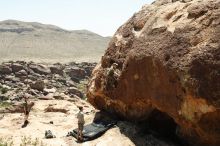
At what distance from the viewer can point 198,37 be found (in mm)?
13633

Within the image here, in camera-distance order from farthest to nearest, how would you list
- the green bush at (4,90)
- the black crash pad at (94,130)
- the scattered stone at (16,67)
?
the scattered stone at (16,67) → the green bush at (4,90) → the black crash pad at (94,130)

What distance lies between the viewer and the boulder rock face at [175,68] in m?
13.1

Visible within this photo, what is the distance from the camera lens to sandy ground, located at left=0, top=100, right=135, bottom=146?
16422mm

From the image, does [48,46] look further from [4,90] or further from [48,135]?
[48,135]

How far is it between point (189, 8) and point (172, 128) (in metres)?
5.05

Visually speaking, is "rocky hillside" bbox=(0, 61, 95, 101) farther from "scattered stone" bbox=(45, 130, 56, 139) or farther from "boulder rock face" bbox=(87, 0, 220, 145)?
"boulder rock face" bbox=(87, 0, 220, 145)

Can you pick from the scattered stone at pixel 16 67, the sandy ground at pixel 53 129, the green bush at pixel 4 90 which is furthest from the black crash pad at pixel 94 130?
the scattered stone at pixel 16 67

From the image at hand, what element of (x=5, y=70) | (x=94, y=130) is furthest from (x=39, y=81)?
(x=94, y=130)

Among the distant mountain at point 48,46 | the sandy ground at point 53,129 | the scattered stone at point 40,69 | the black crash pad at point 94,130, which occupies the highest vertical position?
the black crash pad at point 94,130

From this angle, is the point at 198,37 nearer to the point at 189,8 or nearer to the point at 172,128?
the point at 189,8

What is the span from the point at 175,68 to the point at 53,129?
8.29 meters

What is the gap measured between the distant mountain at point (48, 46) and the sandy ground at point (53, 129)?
55.5 metres

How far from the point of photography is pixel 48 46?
104625 millimetres

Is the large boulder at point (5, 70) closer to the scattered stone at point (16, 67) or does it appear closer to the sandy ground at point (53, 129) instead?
the scattered stone at point (16, 67)
